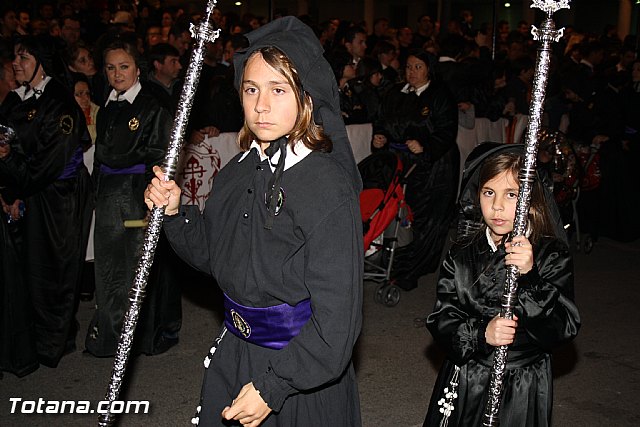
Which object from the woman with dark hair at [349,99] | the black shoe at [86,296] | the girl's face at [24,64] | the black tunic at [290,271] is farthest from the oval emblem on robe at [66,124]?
the woman with dark hair at [349,99]

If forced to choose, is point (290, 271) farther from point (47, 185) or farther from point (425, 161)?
point (425, 161)

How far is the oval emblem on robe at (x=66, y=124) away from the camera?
209 inches

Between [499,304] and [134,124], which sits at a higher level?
[134,124]

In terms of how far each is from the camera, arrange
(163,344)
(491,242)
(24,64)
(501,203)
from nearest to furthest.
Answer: (501,203) < (491,242) < (24,64) < (163,344)

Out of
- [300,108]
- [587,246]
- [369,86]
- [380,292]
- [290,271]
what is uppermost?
[300,108]

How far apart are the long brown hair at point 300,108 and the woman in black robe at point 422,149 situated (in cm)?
483

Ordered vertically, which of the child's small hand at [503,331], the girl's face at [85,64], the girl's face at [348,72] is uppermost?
the girl's face at [85,64]

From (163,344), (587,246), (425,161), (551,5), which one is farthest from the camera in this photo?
(587,246)

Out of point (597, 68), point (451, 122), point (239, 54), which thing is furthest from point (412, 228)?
point (597, 68)

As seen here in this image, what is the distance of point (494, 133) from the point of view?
10.8 m

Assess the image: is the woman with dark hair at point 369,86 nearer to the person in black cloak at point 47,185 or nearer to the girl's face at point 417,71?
the girl's face at point 417,71

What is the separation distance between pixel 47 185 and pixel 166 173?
306 centimetres

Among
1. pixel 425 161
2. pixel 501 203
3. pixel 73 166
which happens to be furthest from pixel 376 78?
pixel 501 203

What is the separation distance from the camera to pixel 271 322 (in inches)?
108
